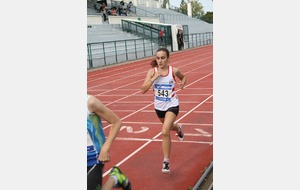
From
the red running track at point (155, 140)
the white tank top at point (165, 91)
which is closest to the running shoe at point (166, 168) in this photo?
the red running track at point (155, 140)

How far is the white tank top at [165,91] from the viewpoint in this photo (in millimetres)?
4730

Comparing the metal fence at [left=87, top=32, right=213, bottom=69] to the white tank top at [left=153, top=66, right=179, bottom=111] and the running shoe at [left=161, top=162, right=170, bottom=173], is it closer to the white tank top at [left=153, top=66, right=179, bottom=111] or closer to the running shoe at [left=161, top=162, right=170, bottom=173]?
the white tank top at [left=153, top=66, right=179, bottom=111]

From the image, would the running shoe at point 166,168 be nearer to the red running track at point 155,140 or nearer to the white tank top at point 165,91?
the red running track at point 155,140

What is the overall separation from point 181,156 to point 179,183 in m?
1.02

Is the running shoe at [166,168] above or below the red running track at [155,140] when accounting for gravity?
above

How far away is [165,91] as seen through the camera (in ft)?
15.6

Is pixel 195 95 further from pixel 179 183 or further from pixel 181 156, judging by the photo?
pixel 179 183

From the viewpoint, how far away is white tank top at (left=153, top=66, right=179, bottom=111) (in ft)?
15.5

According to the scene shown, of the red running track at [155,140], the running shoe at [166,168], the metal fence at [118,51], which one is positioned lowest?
the red running track at [155,140]

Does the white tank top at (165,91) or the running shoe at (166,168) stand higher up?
the white tank top at (165,91)

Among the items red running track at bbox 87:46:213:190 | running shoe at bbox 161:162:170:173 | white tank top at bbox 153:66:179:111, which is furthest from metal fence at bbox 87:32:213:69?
running shoe at bbox 161:162:170:173

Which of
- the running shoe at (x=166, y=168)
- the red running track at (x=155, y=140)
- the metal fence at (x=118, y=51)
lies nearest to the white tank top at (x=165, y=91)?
the running shoe at (x=166, y=168)

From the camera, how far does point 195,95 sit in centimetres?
1045

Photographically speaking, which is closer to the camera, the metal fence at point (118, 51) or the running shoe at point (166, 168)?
the running shoe at point (166, 168)
